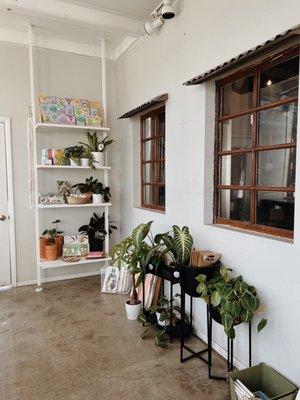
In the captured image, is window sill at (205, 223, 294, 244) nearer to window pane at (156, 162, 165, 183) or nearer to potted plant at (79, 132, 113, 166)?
window pane at (156, 162, 165, 183)

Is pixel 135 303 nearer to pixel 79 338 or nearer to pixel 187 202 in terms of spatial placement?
pixel 79 338

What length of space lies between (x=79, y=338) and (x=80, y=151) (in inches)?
86.1

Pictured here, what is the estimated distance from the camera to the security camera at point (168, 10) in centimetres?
262

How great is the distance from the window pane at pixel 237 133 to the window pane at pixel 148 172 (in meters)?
1.29

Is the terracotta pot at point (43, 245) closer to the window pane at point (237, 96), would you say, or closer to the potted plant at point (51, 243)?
the potted plant at point (51, 243)

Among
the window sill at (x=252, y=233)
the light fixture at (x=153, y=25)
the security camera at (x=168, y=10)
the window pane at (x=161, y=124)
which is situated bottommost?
the window sill at (x=252, y=233)

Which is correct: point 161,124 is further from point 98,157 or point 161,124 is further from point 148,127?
point 98,157

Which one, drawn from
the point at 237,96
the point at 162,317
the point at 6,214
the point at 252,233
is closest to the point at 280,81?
the point at 237,96

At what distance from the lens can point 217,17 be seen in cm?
225

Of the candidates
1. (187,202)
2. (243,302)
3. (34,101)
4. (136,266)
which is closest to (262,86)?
(187,202)

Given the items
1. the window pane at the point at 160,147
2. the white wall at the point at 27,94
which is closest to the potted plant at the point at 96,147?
the white wall at the point at 27,94

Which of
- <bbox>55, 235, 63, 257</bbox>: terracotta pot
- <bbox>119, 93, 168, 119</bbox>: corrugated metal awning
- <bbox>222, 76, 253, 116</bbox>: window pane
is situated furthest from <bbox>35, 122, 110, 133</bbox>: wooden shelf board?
<bbox>222, 76, 253, 116</bbox>: window pane

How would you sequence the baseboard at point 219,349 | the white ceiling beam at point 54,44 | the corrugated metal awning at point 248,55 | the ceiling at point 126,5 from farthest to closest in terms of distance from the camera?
the white ceiling beam at point 54,44 < the ceiling at point 126,5 < the baseboard at point 219,349 < the corrugated metal awning at point 248,55

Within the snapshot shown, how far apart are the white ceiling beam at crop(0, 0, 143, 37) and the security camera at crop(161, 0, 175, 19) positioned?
650 mm
